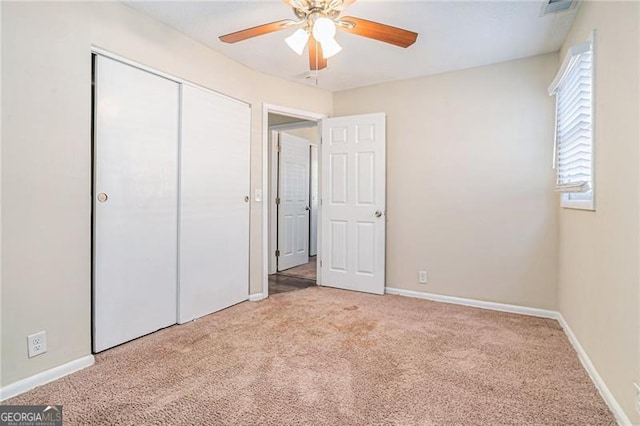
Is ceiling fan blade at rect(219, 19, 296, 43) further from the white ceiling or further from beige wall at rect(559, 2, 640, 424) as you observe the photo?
beige wall at rect(559, 2, 640, 424)

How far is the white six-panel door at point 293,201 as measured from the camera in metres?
5.02

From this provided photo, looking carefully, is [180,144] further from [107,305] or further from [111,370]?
[111,370]

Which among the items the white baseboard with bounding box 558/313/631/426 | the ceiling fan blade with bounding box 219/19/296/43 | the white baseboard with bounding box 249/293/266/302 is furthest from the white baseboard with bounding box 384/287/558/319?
the ceiling fan blade with bounding box 219/19/296/43

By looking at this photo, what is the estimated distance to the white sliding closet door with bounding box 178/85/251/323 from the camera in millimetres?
2807

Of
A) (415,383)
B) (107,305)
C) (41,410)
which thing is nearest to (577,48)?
(415,383)

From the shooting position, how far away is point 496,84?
319 cm

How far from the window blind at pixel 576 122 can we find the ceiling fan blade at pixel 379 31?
110 cm

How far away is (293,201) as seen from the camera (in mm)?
5254

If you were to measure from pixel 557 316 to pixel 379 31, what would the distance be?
2.80 m

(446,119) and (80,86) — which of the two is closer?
(80,86)

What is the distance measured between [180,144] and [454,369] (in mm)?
2578

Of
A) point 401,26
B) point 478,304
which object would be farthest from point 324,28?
point 478,304

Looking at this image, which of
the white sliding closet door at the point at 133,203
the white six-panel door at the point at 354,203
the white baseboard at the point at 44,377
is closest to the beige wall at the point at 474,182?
the white six-panel door at the point at 354,203

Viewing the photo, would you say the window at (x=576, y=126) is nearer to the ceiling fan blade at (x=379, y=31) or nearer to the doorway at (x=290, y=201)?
the ceiling fan blade at (x=379, y=31)
